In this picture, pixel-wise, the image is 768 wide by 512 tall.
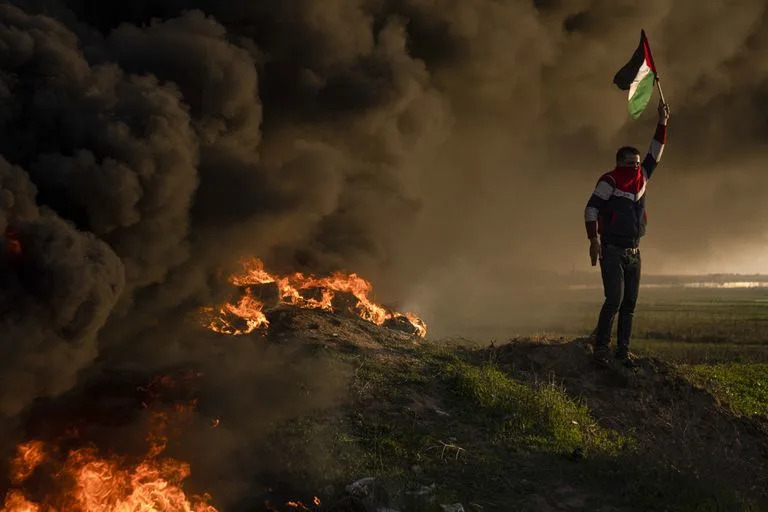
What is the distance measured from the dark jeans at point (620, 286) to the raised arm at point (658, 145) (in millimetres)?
1525

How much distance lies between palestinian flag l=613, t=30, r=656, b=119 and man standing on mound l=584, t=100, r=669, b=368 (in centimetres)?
37

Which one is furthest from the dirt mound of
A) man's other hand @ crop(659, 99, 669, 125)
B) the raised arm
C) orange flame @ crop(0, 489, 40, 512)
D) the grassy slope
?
orange flame @ crop(0, 489, 40, 512)

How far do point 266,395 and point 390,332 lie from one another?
5.91 meters

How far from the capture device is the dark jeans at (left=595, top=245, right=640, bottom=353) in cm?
984

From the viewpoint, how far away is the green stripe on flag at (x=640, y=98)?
10.1m

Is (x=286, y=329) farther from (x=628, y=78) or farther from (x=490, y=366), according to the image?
(x=628, y=78)

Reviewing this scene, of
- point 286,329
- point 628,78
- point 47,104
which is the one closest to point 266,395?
point 286,329

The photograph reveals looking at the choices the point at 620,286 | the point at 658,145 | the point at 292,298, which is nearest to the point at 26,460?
the point at 292,298

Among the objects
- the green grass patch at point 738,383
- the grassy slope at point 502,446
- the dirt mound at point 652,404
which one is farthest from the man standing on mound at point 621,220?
the green grass patch at point 738,383

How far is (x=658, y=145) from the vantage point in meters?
10.1

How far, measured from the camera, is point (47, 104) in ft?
28.6

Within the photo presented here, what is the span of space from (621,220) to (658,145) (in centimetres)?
160

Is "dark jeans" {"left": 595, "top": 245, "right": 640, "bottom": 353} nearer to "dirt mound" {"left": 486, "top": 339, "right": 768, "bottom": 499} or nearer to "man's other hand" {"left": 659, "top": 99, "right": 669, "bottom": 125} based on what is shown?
"dirt mound" {"left": 486, "top": 339, "right": 768, "bottom": 499}

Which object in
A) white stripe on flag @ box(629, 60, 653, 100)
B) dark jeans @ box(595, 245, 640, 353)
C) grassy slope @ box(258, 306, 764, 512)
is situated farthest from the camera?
white stripe on flag @ box(629, 60, 653, 100)
